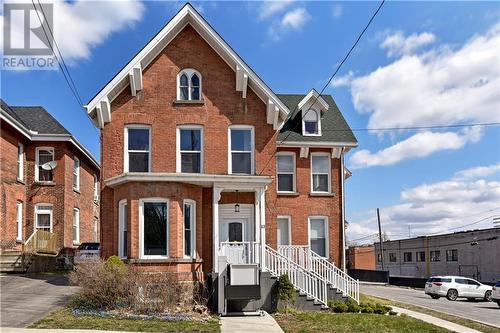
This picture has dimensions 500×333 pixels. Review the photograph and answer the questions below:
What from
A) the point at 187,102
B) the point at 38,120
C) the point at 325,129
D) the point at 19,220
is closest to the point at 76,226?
the point at 19,220

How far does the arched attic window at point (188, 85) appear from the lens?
21.8 metres

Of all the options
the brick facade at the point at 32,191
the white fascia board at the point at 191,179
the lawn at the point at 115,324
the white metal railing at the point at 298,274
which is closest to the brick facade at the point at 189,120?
the white fascia board at the point at 191,179

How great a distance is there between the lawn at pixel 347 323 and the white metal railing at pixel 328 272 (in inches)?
80.2

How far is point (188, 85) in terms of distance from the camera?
21.9 meters

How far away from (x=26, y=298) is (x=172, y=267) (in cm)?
478

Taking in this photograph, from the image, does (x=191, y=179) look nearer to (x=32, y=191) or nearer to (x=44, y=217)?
(x=32, y=191)

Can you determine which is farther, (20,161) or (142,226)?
(20,161)

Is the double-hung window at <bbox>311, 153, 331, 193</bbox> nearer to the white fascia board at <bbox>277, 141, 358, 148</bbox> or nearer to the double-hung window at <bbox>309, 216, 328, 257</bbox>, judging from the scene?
the white fascia board at <bbox>277, 141, 358, 148</bbox>

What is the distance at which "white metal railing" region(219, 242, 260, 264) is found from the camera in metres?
18.6

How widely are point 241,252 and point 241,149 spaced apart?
4993mm

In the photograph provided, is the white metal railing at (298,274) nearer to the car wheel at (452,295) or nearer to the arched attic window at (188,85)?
the arched attic window at (188,85)

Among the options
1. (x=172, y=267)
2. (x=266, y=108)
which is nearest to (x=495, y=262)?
(x=266, y=108)

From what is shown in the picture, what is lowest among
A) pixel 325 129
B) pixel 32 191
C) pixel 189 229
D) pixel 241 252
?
pixel 241 252

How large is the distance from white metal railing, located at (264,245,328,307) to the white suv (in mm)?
17011
